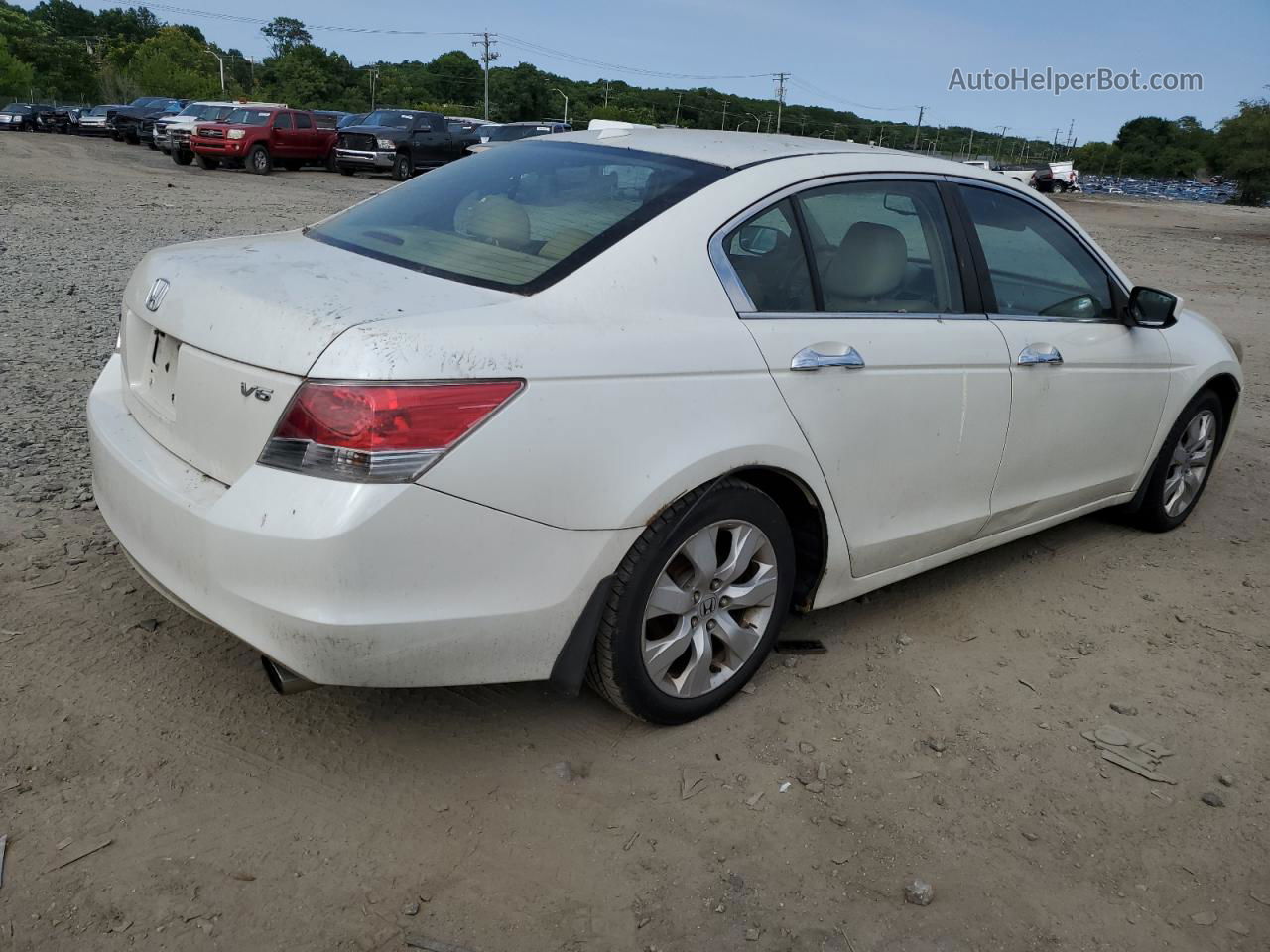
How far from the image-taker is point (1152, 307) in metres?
4.11

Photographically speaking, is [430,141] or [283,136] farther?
[283,136]

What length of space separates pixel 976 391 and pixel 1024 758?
1170 mm

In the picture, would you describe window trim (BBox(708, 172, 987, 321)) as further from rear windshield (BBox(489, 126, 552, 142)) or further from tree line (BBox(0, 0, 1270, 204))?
tree line (BBox(0, 0, 1270, 204))

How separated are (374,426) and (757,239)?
4.27 ft

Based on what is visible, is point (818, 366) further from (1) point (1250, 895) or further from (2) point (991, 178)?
(1) point (1250, 895)

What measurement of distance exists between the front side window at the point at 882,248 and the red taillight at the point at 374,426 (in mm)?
1323

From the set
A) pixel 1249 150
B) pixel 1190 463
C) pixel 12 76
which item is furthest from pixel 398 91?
pixel 1190 463

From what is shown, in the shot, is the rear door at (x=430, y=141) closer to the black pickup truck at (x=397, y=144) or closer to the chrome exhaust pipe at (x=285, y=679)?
the black pickup truck at (x=397, y=144)

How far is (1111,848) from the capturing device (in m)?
2.68

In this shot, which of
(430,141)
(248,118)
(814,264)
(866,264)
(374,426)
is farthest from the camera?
(248,118)

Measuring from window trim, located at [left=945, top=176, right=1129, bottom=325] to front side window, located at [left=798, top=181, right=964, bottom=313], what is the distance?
0.10 metres

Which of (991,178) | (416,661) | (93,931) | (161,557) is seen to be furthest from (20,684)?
(991,178)

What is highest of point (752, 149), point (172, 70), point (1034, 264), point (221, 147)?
point (172, 70)

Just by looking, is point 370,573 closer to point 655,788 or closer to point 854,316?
point 655,788
